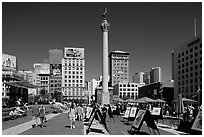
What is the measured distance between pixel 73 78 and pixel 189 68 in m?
81.6

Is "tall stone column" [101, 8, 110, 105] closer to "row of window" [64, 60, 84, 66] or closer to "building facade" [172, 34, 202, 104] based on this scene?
"building facade" [172, 34, 202, 104]

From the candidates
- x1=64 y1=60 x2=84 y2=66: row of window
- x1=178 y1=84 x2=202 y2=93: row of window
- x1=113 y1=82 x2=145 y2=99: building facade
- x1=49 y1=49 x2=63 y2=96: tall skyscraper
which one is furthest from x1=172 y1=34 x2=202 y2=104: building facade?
x1=49 y1=49 x2=63 y2=96: tall skyscraper

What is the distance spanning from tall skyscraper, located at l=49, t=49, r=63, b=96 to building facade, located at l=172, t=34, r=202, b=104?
7753cm

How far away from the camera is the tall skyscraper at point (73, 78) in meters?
150

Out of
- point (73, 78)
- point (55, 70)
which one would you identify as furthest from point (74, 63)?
point (55, 70)

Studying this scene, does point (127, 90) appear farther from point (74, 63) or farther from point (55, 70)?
point (55, 70)

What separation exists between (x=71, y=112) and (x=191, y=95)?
7020 cm

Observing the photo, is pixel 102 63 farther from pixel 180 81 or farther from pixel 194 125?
pixel 194 125

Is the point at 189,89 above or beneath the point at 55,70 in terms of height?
beneath

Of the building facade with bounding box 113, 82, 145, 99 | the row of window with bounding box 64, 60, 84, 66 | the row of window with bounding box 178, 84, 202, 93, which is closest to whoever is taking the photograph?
the row of window with bounding box 178, 84, 202, 93

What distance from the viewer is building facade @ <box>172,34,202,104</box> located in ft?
258

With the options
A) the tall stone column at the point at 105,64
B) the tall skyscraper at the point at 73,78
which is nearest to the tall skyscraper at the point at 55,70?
the tall skyscraper at the point at 73,78

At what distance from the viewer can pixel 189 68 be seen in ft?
278

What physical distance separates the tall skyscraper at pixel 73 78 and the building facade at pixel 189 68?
68238 millimetres
